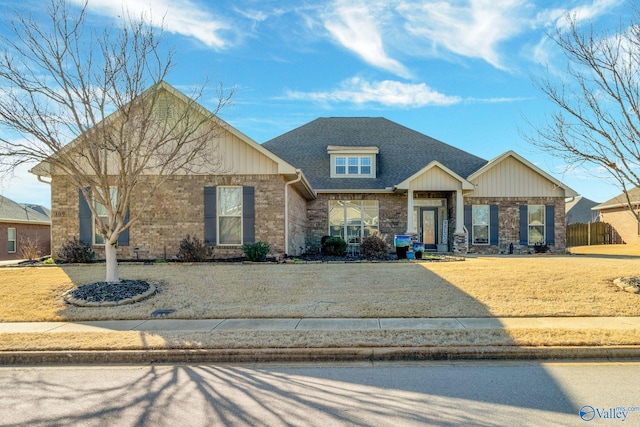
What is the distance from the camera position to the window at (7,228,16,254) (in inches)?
1038

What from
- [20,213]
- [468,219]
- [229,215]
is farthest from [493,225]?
[20,213]

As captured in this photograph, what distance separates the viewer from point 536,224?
20562 mm

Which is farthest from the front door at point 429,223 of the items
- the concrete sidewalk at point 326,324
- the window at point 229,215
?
the concrete sidewalk at point 326,324

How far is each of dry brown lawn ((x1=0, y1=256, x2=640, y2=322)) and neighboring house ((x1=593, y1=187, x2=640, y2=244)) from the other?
693 inches

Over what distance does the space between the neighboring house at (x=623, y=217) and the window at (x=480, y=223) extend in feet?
36.3

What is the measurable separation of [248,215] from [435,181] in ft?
28.2

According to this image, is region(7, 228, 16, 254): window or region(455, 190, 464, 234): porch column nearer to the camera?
region(455, 190, 464, 234): porch column

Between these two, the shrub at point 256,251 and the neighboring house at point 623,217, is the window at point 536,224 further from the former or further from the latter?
the shrub at point 256,251

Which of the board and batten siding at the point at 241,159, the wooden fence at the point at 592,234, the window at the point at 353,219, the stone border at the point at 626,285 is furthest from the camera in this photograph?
the wooden fence at the point at 592,234

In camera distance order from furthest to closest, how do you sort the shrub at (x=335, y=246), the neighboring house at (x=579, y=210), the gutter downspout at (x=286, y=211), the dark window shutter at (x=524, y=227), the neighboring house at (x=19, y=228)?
the neighboring house at (x=579, y=210) → the neighboring house at (x=19, y=228) → the dark window shutter at (x=524, y=227) → the shrub at (x=335, y=246) → the gutter downspout at (x=286, y=211)

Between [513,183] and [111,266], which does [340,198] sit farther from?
[111,266]

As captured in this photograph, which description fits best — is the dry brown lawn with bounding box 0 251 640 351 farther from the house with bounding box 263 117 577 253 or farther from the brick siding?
the house with bounding box 263 117 577 253

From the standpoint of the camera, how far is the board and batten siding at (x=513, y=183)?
67.0 ft

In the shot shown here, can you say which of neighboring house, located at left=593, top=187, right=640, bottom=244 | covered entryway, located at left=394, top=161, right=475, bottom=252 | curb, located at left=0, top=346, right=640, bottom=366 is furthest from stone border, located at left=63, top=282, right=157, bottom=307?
neighboring house, located at left=593, top=187, right=640, bottom=244
